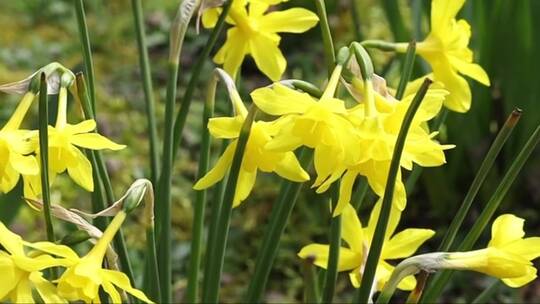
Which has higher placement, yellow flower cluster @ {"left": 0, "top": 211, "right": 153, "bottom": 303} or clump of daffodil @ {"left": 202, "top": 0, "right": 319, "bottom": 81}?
clump of daffodil @ {"left": 202, "top": 0, "right": 319, "bottom": 81}

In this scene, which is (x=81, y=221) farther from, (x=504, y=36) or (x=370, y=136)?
(x=504, y=36)

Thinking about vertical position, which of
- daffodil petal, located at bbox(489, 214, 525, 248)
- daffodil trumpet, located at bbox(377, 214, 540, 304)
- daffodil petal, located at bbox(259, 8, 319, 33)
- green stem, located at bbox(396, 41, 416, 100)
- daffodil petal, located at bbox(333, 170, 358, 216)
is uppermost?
daffodil petal, located at bbox(259, 8, 319, 33)

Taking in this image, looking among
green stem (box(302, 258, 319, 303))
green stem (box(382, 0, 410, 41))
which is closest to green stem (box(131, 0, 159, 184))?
green stem (box(302, 258, 319, 303))

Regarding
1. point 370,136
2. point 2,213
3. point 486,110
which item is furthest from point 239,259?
point 370,136

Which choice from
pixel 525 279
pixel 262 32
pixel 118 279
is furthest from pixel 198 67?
pixel 525 279

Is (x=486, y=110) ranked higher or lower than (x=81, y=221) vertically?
lower

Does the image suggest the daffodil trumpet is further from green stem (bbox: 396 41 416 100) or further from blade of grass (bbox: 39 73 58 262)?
blade of grass (bbox: 39 73 58 262)
